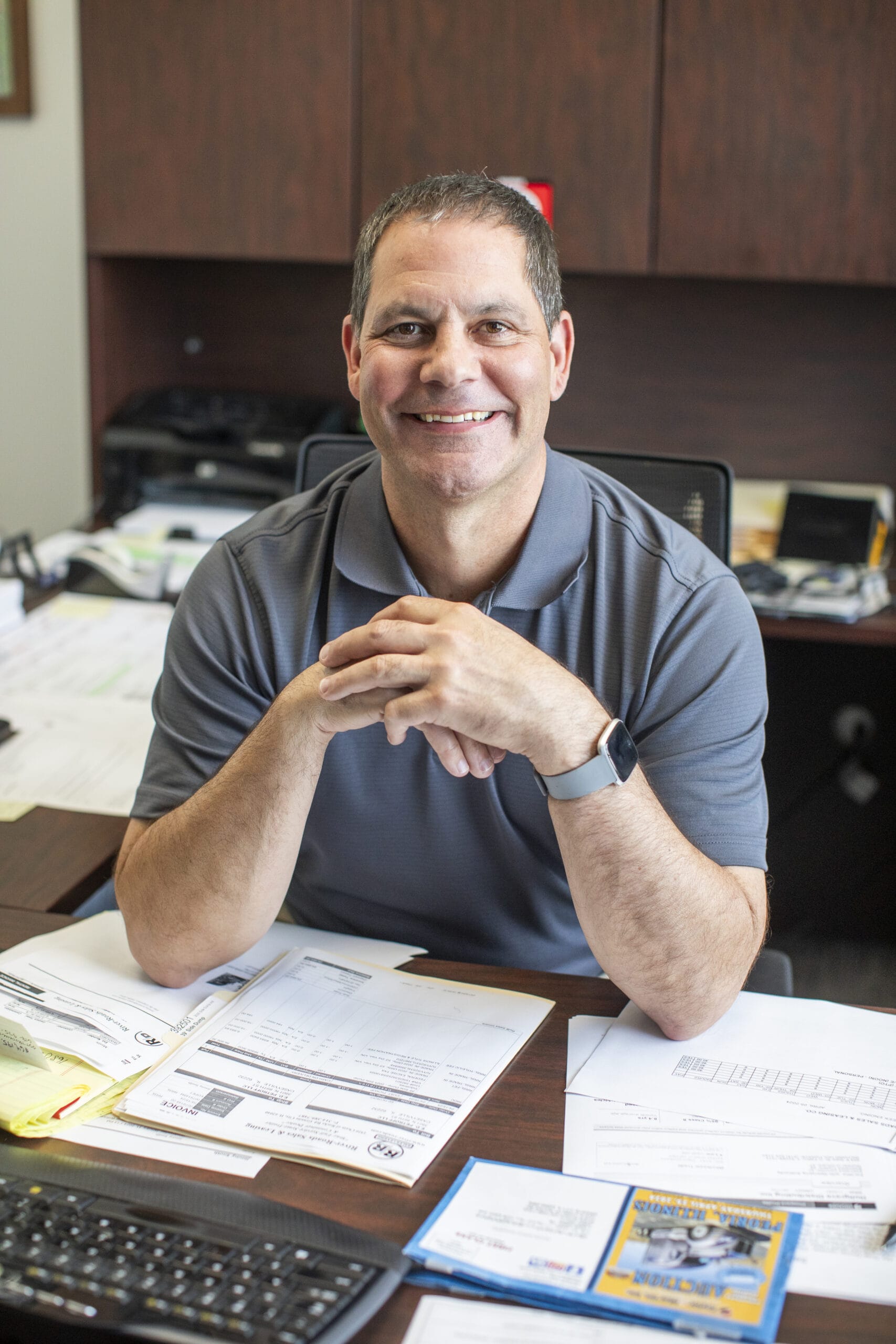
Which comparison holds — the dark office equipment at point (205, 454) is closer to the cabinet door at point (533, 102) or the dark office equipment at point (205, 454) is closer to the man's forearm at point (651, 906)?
the cabinet door at point (533, 102)

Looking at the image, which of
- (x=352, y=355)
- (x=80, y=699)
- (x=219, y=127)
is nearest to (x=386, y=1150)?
(x=352, y=355)

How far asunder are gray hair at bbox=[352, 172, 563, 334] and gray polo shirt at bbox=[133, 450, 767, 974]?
178mm

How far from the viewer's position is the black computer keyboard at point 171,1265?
717mm

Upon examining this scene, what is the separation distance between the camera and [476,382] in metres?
1.24

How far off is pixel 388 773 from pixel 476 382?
1.26 feet

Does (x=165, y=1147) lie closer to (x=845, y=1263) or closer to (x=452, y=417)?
(x=845, y=1263)

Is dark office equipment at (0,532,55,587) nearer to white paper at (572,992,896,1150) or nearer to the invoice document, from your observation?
the invoice document

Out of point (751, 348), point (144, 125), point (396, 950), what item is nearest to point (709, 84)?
point (751, 348)

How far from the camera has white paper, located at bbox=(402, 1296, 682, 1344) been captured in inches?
29.1

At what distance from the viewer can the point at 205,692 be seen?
127 cm

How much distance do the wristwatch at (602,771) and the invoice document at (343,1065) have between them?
7.5 inches

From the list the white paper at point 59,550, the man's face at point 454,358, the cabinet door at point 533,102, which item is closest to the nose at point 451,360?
the man's face at point 454,358

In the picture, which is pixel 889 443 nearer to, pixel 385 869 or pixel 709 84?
pixel 709 84

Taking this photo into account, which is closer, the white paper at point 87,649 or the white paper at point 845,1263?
the white paper at point 845,1263
